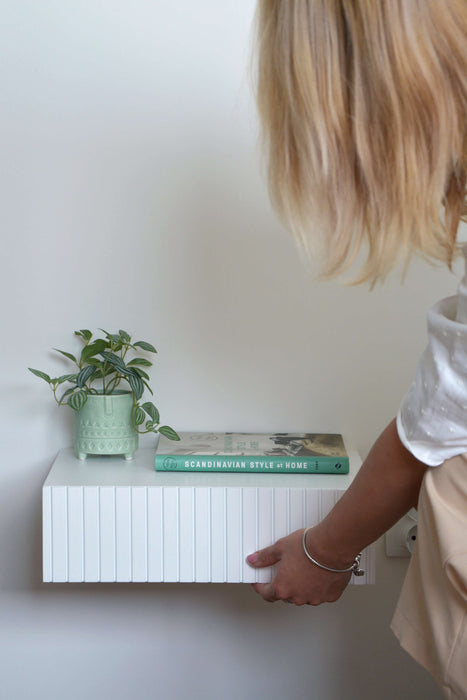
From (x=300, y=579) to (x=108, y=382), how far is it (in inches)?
19.7

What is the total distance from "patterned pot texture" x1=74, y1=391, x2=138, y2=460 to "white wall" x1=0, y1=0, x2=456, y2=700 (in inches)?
4.2

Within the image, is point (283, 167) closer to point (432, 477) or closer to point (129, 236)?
point (432, 477)

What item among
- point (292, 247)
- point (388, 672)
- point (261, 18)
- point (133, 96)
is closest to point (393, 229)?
point (261, 18)

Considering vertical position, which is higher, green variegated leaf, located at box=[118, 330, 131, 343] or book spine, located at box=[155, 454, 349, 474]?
green variegated leaf, located at box=[118, 330, 131, 343]

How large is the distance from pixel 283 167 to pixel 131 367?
0.67 meters

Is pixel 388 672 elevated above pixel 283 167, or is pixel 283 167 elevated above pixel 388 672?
pixel 283 167

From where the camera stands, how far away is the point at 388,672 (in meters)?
1.33

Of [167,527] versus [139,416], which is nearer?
[167,527]

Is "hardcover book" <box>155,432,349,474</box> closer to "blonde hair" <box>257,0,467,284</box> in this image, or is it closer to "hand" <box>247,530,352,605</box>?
"hand" <box>247,530,352,605</box>

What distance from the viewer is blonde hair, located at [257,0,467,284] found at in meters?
0.54

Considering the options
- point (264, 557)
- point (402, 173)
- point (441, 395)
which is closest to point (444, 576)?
point (441, 395)

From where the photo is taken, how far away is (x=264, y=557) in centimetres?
105

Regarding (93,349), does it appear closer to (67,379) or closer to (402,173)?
(67,379)

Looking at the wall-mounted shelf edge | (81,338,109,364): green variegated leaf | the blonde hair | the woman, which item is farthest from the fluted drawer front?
the blonde hair
